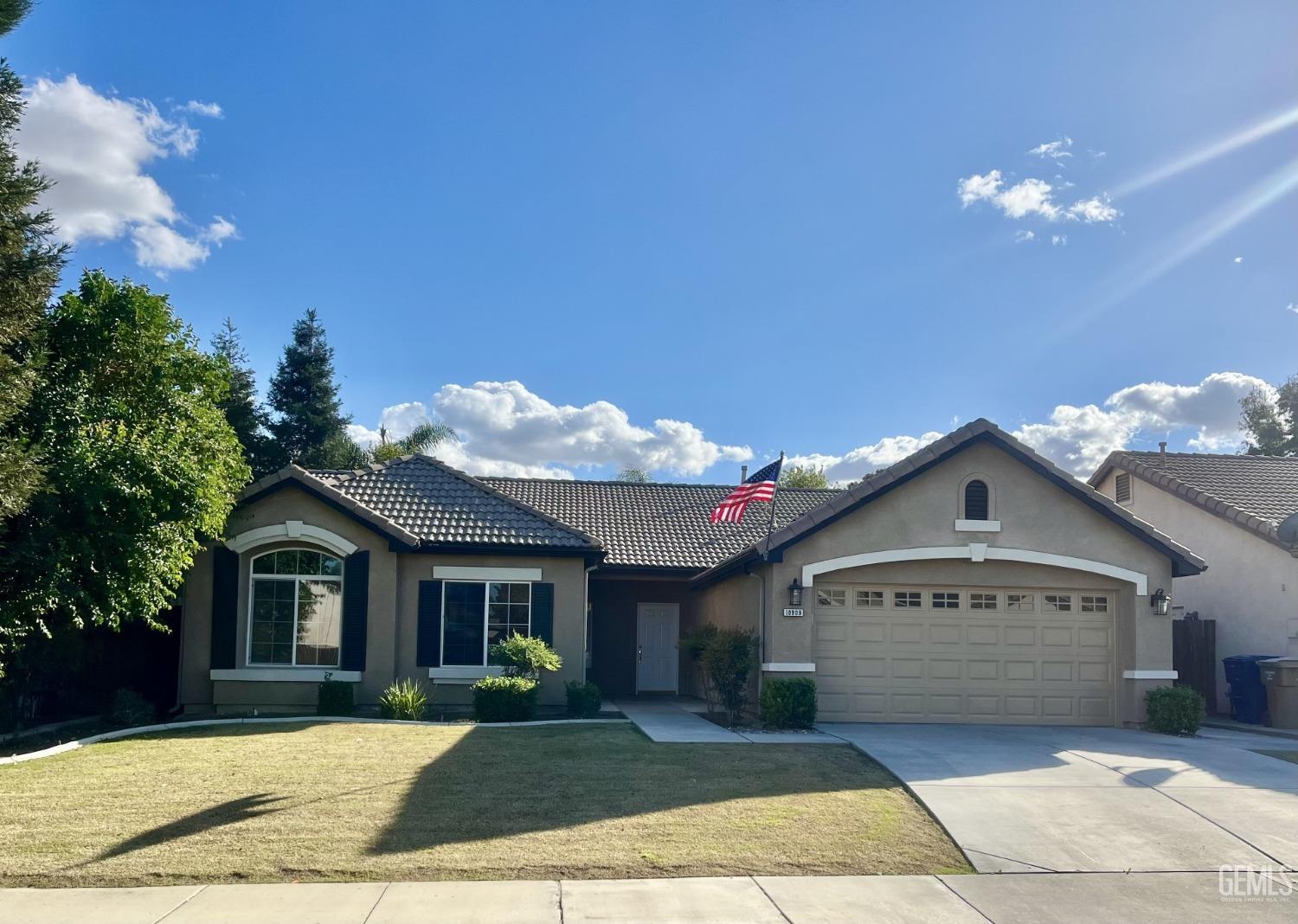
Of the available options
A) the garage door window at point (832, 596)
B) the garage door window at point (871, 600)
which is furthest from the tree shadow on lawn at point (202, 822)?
the garage door window at point (871, 600)

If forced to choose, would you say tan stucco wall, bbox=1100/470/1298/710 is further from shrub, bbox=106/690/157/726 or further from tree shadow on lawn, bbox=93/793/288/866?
shrub, bbox=106/690/157/726

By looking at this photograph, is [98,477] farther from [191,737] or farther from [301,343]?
[301,343]

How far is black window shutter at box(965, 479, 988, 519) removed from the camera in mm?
16609

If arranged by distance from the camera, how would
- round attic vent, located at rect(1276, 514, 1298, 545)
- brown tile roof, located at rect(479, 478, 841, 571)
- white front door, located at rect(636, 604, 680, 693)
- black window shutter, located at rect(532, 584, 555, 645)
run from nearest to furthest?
round attic vent, located at rect(1276, 514, 1298, 545)
black window shutter, located at rect(532, 584, 555, 645)
brown tile roof, located at rect(479, 478, 841, 571)
white front door, located at rect(636, 604, 680, 693)

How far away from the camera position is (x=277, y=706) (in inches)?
675

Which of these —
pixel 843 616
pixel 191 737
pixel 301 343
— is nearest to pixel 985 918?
pixel 843 616

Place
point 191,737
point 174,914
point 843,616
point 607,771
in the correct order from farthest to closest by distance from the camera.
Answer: point 843,616 → point 191,737 → point 607,771 → point 174,914

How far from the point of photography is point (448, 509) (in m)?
19.0

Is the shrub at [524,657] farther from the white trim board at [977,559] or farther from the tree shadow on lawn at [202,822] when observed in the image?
the tree shadow on lawn at [202,822]

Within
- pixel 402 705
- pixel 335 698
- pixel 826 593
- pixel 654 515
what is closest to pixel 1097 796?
pixel 826 593

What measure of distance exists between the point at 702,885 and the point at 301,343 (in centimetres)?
3587

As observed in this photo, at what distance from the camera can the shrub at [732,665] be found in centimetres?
1642

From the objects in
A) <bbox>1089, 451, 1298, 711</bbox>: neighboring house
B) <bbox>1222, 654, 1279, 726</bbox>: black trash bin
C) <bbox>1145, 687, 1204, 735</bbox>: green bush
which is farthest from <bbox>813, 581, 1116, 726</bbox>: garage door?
<bbox>1089, 451, 1298, 711</bbox>: neighboring house

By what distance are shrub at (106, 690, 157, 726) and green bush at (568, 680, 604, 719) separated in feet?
21.7
